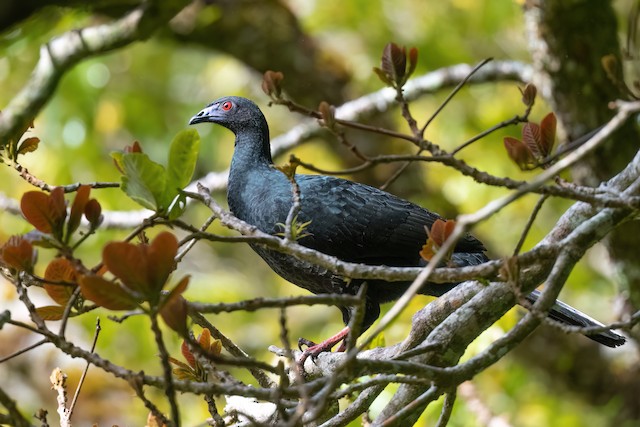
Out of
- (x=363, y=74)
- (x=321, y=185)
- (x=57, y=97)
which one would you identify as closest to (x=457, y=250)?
(x=321, y=185)

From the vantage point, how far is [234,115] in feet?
17.0

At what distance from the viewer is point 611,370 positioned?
720cm

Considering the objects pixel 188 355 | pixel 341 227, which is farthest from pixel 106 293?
pixel 341 227

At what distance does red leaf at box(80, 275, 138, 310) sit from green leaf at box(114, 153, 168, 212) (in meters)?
0.44

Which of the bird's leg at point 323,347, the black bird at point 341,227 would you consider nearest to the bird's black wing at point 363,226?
the black bird at point 341,227

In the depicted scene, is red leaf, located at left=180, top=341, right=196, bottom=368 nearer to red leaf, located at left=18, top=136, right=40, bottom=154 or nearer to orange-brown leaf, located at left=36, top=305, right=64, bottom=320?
orange-brown leaf, located at left=36, top=305, right=64, bottom=320

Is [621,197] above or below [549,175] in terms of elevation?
above

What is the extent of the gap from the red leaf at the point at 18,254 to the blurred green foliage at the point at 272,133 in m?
3.90

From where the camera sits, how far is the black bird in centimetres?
432

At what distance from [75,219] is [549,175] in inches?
54.9

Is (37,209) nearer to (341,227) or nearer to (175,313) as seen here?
(175,313)

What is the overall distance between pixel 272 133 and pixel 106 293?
8.44m

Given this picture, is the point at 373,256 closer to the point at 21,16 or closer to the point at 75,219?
the point at 75,219

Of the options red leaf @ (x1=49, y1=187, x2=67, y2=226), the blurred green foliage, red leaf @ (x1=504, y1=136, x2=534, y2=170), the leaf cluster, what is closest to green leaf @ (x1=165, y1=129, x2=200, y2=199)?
the leaf cluster
